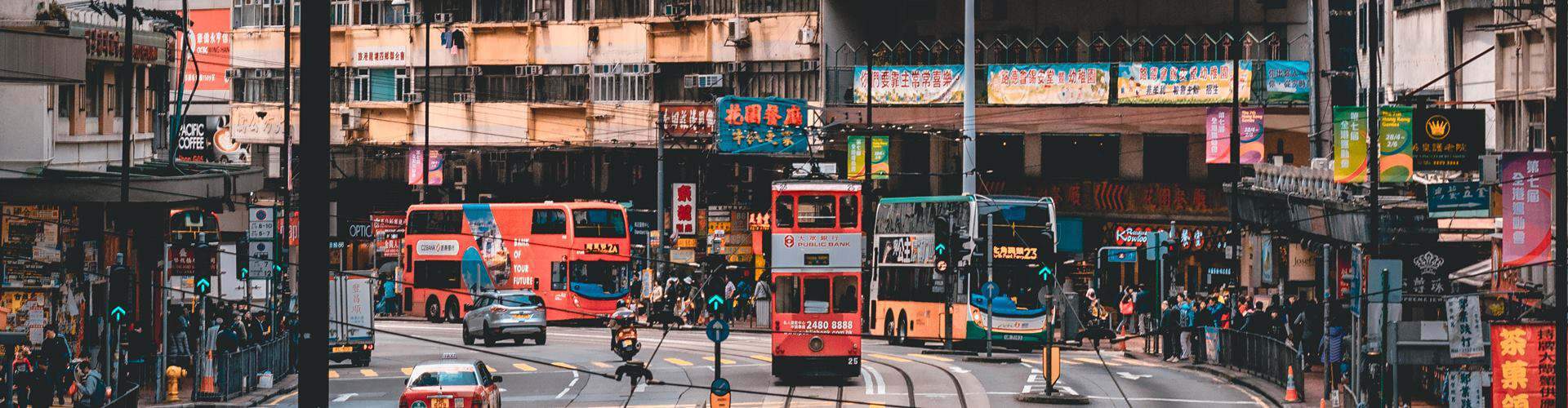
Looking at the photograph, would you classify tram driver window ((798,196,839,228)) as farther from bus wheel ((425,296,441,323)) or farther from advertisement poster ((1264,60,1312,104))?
bus wheel ((425,296,441,323))

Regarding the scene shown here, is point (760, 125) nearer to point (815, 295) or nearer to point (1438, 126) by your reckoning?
point (815, 295)

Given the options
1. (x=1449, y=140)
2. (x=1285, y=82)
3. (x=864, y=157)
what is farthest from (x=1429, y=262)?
(x=864, y=157)

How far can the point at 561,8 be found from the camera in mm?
67438

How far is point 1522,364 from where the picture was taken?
23.8 m

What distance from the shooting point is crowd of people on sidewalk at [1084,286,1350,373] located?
32031mm

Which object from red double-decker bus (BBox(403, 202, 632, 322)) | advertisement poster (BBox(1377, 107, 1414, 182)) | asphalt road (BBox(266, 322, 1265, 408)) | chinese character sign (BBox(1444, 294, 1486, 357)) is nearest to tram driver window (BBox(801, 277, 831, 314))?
asphalt road (BBox(266, 322, 1265, 408))

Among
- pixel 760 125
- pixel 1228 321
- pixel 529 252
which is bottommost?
pixel 1228 321

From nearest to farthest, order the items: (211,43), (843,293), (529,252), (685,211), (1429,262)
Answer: (1429,262)
(843,293)
(529,252)
(685,211)
(211,43)

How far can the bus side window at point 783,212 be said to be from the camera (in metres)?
33.3

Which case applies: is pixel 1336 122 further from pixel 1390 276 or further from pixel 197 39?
pixel 197 39

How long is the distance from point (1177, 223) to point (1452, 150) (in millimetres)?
26451

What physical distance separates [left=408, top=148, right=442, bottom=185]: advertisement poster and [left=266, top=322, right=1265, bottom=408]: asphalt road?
18911 millimetres

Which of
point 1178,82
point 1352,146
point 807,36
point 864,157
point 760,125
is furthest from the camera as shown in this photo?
point 807,36

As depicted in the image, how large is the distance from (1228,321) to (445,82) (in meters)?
37.9
